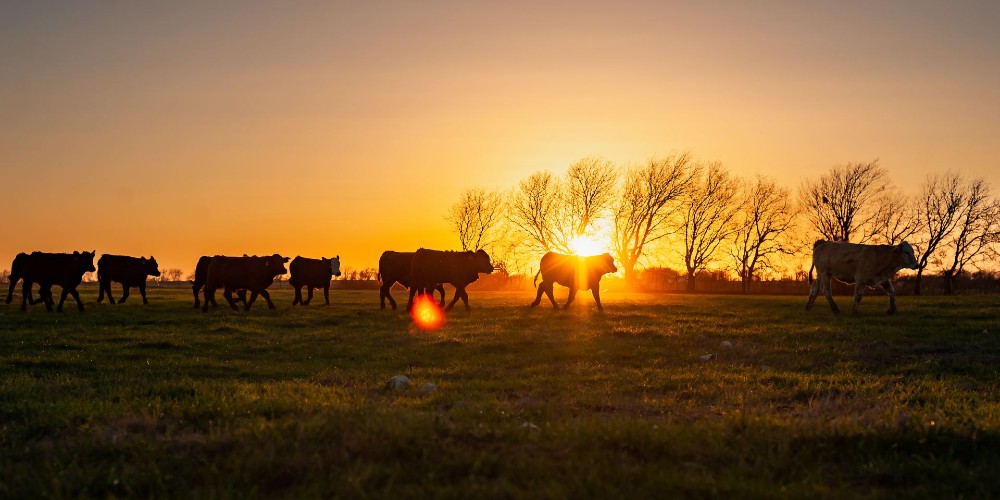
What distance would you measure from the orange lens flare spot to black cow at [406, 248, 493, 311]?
0.58 m

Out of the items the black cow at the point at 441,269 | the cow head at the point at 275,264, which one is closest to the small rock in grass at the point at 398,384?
the black cow at the point at 441,269

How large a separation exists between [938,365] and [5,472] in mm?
14343

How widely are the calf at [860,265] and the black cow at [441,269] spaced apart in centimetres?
1352

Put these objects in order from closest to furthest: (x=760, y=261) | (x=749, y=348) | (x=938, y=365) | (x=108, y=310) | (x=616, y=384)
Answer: (x=616, y=384)
(x=938, y=365)
(x=749, y=348)
(x=108, y=310)
(x=760, y=261)

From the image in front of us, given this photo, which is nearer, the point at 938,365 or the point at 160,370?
the point at 160,370

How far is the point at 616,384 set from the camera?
10.8 m

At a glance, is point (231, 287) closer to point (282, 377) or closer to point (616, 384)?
point (282, 377)

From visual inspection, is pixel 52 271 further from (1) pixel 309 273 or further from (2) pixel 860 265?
(2) pixel 860 265

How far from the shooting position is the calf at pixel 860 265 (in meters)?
24.0

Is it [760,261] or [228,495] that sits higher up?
[760,261]

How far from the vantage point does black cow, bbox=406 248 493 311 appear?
28609mm

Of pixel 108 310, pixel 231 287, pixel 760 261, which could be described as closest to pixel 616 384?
pixel 231 287

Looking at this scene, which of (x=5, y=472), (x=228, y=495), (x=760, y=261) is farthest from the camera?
(x=760, y=261)

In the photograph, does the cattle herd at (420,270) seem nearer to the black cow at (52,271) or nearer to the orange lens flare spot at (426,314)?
the black cow at (52,271)
